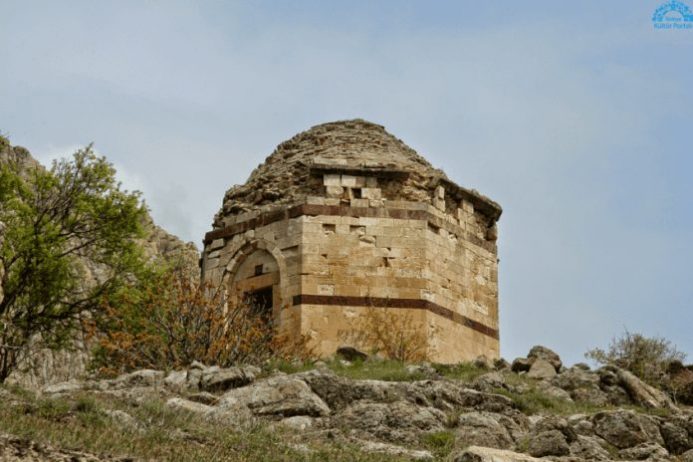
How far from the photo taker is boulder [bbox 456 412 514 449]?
13.5 meters

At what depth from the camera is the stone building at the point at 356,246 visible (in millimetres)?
20125

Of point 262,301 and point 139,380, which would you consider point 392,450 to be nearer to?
point 139,380

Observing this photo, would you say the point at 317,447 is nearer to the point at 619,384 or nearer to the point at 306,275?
the point at 619,384

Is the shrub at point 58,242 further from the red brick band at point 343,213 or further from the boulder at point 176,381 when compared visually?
the boulder at point 176,381

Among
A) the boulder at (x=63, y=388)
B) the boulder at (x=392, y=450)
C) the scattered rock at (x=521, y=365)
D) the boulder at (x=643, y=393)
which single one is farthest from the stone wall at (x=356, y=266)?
the boulder at (x=392, y=450)

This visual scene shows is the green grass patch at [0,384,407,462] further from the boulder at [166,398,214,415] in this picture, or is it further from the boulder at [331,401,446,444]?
the boulder at [331,401,446,444]

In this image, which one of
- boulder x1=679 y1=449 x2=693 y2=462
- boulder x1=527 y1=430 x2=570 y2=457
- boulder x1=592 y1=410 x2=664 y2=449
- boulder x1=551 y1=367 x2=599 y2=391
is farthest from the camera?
boulder x1=551 y1=367 x2=599 y2=391

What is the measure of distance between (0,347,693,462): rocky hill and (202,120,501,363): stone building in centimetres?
224

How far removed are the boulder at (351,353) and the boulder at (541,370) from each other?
260 cm

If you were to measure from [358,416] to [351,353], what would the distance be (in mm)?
5083

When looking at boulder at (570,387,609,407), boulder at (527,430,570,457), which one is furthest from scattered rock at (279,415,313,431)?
boulder at (570,387,609,407)

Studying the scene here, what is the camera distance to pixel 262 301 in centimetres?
2097

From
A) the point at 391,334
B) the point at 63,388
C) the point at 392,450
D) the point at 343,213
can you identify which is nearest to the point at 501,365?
the point at 391,334

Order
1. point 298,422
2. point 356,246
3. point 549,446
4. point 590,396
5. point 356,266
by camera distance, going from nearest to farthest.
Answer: point 549,446 → point 298,422 → point 590,396 → point 356,266 → point 356,246
